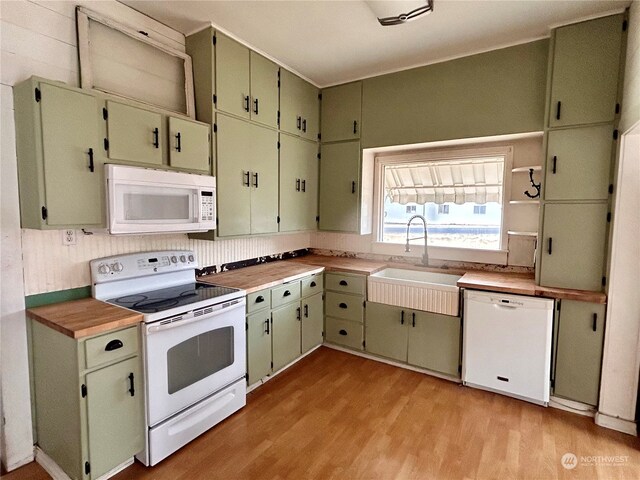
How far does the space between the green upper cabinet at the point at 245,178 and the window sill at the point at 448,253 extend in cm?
129

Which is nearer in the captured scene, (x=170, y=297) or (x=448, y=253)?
(x=170, y=297)

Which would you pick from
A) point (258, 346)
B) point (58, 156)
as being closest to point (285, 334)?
point (258, 346)

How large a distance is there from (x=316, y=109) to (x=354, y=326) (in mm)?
2315

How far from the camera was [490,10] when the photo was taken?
2178mm

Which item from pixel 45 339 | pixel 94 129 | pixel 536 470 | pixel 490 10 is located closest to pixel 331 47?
pixel 490 10

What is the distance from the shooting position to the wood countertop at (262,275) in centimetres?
257

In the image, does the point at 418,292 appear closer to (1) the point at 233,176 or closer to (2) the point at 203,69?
(1) the point at 233,176

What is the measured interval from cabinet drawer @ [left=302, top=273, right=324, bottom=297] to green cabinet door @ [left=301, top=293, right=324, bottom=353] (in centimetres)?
5

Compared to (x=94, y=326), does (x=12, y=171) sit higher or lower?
higher

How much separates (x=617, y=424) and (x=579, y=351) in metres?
0.49

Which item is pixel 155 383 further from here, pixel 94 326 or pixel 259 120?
pixel 259 120

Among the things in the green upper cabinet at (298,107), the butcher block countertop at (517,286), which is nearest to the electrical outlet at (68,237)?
the green upper cabinet at (298,107)

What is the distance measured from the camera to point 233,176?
264 cm

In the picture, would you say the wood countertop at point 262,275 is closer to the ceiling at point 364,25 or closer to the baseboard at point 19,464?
the baseboard at point 19,464
